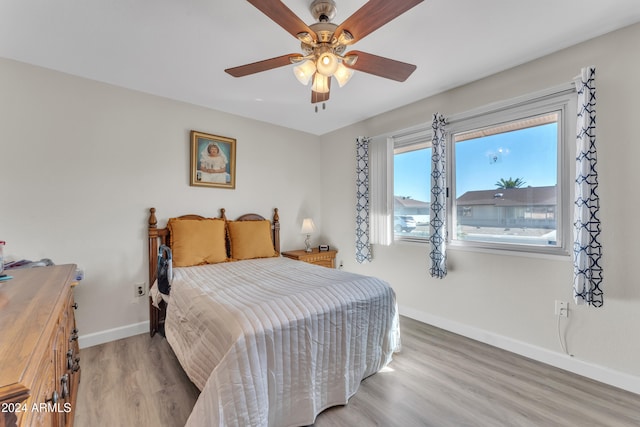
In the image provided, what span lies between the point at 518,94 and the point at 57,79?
3.98 meters

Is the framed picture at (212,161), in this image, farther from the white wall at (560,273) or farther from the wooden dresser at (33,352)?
the white wall at (560,273)

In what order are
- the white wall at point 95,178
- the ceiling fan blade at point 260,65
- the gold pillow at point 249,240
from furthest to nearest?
the gold pillow at point 249,240
the white wall at point 95,178
the ceiling fan blade at point 260,65

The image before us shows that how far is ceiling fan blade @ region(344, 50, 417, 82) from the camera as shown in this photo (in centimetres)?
160

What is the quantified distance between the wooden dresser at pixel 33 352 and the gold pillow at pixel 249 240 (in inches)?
65.0

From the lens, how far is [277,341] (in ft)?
4.74

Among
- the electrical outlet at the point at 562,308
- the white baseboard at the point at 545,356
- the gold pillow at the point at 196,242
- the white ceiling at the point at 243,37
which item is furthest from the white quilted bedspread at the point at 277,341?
the white ceiling at the point at 243,37

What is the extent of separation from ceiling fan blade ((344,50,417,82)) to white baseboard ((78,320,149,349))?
10.00 ft

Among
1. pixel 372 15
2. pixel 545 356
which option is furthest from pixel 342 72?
pixel 545 356

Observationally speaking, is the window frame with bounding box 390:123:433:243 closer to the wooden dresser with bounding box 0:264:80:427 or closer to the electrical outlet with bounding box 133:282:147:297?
the electrical outlet with bounding box 133:282:147:297

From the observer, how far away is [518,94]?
2.30 m

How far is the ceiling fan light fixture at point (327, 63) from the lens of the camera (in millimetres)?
1513

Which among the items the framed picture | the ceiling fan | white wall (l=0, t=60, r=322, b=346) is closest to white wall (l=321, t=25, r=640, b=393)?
the ceiling fan

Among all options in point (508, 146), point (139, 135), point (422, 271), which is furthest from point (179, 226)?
point (508, 146)

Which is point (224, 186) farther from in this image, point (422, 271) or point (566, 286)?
point (566, 286)
